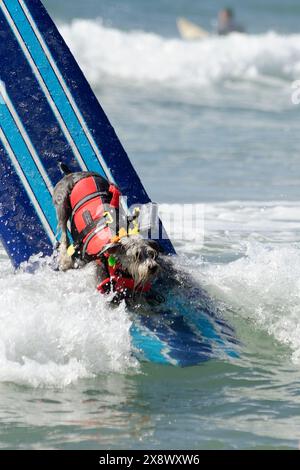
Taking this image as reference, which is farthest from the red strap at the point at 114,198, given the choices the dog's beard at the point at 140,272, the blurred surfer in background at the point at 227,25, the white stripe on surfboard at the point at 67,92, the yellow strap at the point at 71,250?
the blurred surfer in background at the point at 227,25

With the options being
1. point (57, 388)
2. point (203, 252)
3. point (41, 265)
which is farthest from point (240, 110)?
point (57, 388)

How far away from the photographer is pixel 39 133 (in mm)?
Answer: 8289

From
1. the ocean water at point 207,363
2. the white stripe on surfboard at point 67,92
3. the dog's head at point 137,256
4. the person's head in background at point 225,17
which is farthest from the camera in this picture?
the person's head in background at point 225,17

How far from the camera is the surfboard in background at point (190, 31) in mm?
23656

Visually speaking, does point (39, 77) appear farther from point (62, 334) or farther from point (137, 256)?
point (62, 334)

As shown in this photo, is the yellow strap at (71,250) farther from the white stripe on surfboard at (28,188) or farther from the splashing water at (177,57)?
the splashing water at (177,57)

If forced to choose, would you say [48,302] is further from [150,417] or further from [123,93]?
[123,93]

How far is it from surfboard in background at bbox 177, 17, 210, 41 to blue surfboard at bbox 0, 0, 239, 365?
50.7 feet

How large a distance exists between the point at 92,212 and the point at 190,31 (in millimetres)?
17445

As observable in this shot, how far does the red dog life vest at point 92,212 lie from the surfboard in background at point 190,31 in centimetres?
1655

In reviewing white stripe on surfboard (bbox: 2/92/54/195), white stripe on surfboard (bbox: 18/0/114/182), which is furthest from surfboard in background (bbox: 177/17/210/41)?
white stripe on surfboard (bbox: 2/92/54/195)

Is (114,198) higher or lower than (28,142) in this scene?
lower

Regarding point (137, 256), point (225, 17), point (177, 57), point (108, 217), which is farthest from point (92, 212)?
point (225, 17)

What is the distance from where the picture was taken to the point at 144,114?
17.6 m
